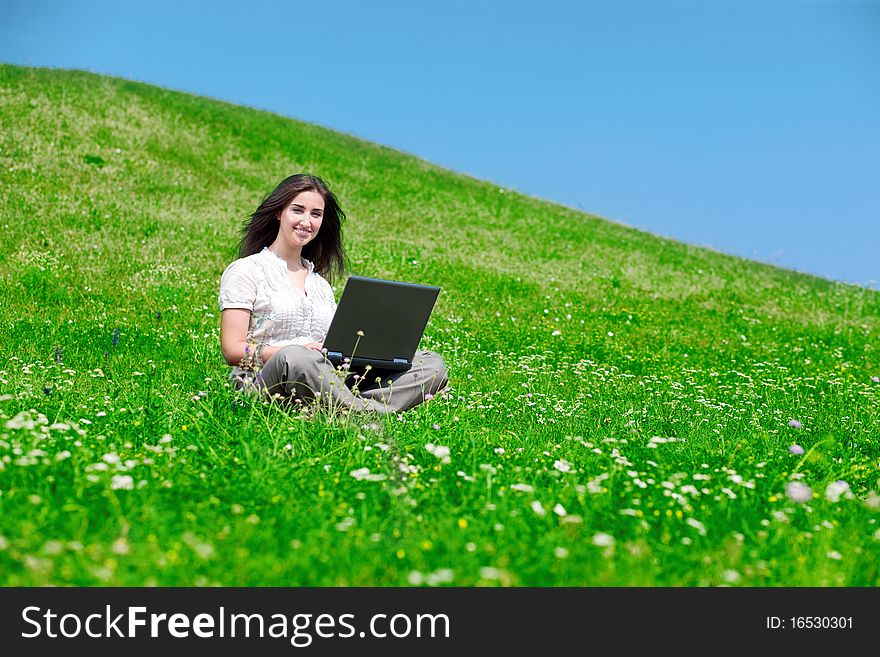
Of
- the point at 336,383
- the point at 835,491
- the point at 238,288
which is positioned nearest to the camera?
the point at 835,491

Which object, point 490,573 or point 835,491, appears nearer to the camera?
point 490,573

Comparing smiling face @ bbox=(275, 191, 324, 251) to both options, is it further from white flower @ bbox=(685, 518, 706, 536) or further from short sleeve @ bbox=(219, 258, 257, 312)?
white flower @ bbox=(685, 518, 706, 536)

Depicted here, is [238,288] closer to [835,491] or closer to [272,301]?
[272,301]

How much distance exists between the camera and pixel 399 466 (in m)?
5.33

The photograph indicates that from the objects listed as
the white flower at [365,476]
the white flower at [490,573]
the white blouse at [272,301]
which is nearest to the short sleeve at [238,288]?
the white blouse at [272,301]

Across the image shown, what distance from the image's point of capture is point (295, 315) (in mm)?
7273

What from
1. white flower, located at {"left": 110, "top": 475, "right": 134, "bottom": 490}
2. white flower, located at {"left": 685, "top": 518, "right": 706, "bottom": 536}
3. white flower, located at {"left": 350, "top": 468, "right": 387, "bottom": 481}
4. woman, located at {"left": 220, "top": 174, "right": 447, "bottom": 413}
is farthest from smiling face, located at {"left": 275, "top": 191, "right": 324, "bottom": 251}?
white flower, located at {"left": 685, "top": 518, "right": 706, "bottom": 536}

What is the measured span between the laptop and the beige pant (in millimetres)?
177

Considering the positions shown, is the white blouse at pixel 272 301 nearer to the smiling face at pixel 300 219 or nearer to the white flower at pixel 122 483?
the smiling face at pixel 300 219

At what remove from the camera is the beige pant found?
643 centimetres

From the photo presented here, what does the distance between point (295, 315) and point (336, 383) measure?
1128 millimetres

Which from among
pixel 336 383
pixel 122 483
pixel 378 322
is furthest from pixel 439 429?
pixel 122 483

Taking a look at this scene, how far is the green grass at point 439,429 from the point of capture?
3.96 metres
